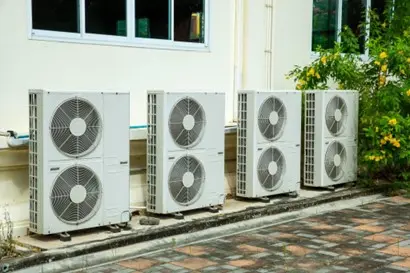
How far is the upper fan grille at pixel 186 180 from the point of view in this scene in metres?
5.97

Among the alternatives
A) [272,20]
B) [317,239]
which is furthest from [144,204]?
[272,20]

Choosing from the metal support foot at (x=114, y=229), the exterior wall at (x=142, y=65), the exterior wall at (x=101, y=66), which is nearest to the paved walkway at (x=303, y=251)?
the metal support foot at (x=114, y=229)

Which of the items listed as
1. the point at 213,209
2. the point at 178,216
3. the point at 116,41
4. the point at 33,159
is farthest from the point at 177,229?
the point at 116,41

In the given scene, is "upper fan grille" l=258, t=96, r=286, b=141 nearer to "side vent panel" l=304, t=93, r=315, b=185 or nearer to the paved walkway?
"side vent panel" l=304, t=93, r=315, b=185

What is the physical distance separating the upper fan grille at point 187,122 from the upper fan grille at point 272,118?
917mm

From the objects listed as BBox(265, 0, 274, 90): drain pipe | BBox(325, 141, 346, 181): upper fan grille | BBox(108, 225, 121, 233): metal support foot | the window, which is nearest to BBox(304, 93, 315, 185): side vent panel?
BBox(325, 141, 346, 181): upper fan grille

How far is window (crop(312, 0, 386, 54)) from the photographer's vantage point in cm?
899

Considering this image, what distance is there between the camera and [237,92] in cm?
698

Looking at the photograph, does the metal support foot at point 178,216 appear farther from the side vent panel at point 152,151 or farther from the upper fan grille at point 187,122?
the upper fan grille at point 187,122

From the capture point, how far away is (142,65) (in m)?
6.45

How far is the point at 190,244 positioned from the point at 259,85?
9.45 ft

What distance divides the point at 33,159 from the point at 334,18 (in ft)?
19.2

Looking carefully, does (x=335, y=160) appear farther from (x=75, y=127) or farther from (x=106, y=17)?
(x=75, y=127)

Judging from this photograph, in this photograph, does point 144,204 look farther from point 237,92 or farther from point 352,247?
point 352,247
